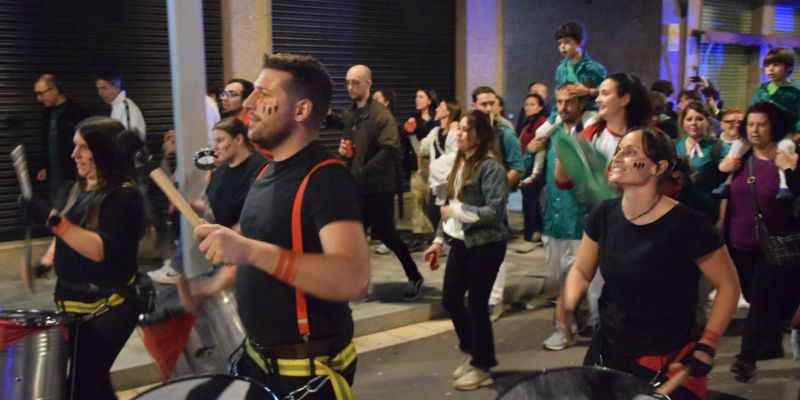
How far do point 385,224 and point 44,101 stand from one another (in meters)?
3.44

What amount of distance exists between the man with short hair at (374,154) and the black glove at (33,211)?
4.03m

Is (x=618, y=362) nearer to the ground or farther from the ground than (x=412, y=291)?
farther from the ground

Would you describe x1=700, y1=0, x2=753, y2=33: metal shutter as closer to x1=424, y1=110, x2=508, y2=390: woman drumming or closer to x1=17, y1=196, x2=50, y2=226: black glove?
x1=424, y1=110, x2=508, y2=390: woman drumming

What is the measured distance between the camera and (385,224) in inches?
299

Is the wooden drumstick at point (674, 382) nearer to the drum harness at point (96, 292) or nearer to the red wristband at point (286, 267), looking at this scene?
the red wristband at point (286, 267)

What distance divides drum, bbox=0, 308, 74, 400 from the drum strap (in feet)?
3.40

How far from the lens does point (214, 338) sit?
10.9 ft

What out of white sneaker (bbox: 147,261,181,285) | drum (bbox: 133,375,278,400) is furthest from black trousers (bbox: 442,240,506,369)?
drum (bbox: 133,375,278,400)

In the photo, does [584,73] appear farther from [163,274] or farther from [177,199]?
[177,199]

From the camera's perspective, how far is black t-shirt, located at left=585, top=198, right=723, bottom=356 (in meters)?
3.16

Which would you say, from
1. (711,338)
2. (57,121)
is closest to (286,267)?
(711,338)

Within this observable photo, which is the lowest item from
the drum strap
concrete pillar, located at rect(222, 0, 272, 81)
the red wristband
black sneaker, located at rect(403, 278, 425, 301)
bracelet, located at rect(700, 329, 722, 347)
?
black sneaker, located at rect(403, 278, 425, 301)

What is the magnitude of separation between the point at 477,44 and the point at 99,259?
9.52 metres

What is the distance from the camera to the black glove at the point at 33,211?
139 inches
